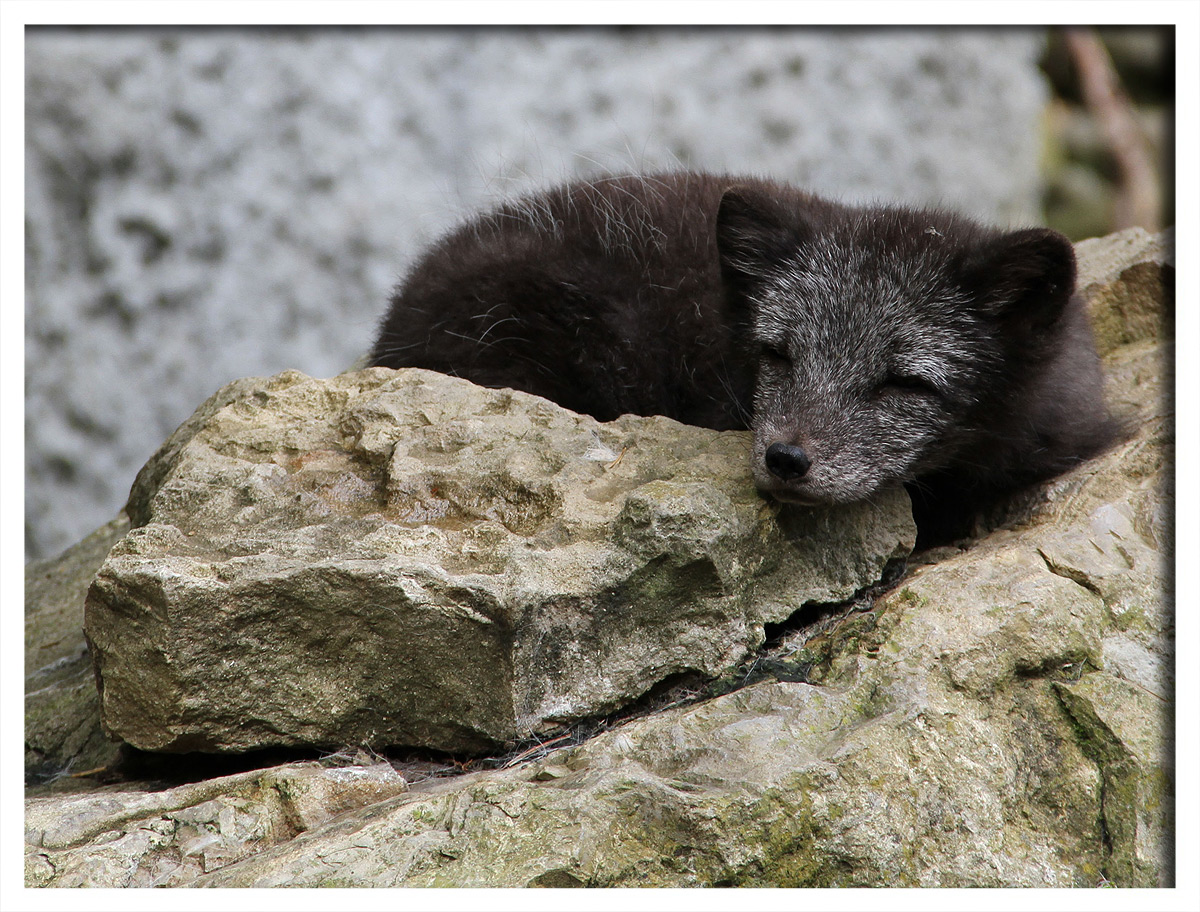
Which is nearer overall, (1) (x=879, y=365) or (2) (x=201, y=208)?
(1) (x=879, y=365)

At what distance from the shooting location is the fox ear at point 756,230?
4406mm

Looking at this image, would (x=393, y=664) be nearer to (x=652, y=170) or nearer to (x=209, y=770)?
(x=209, y=770)

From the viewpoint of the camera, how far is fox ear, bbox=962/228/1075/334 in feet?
13.0

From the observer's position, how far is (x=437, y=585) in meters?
3.37

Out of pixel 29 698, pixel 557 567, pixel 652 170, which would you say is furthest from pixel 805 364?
pixel 29 698

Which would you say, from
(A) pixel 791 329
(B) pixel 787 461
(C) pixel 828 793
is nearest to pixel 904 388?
(A) pixel 791 329

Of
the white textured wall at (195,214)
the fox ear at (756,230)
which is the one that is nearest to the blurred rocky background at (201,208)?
the white textured wall at (195,214)

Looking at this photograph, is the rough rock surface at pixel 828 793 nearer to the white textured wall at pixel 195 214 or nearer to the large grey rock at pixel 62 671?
the large grey rock at pixel 62 671

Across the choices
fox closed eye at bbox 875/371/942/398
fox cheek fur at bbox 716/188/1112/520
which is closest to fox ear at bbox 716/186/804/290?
fox cheek fur at bbox 716/188/1112/520

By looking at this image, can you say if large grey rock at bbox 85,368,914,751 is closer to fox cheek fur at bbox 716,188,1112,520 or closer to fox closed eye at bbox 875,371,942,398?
fox cheek fur at bbox 716,188,1112,520

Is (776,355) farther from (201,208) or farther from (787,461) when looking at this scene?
(201,208)

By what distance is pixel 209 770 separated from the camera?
373cm

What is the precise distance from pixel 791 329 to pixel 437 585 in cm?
179

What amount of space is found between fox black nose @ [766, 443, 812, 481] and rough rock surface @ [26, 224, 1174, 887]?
547 mm
